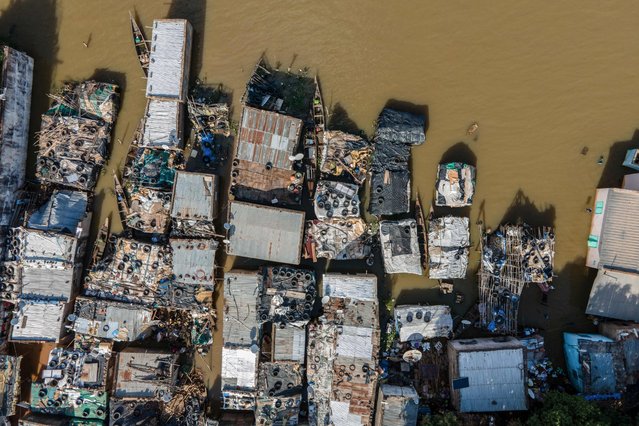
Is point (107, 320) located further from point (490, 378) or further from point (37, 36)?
point (490, 378)

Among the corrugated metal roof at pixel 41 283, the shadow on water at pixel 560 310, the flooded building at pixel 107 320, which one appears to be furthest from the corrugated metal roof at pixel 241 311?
the shadow on water at pixel 560 310

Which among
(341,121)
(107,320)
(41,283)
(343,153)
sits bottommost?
(107,320)

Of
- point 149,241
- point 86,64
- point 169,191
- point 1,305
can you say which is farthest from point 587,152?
point 1,305

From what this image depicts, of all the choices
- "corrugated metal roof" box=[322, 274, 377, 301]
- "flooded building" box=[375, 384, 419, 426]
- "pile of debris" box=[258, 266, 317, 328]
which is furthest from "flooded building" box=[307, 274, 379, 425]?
"pile of debris" box=[258, 266, 317, 328]

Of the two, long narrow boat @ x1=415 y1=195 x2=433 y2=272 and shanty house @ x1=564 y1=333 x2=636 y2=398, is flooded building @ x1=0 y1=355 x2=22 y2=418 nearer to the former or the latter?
long narrow boat @ x1=415 y1=195 x2=433 y2=272

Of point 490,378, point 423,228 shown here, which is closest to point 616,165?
point 423,228

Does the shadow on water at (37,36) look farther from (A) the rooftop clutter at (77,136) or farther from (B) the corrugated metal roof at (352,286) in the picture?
(B) the corrugated metal roof at (352,286)
